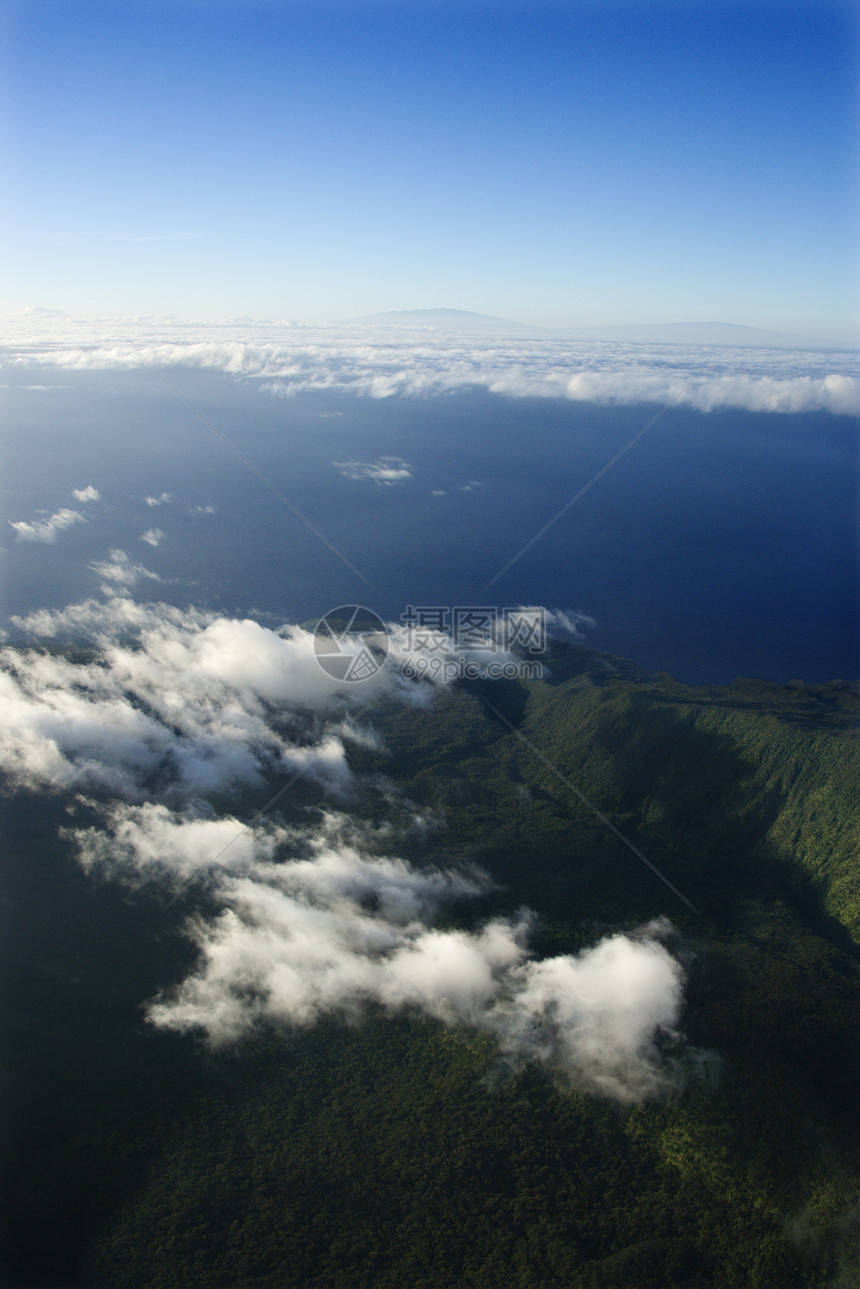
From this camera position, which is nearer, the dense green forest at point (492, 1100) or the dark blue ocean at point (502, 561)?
the dense green forest at point (492, 1100)

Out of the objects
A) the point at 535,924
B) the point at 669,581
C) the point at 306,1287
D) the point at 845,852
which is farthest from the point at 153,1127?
the point at 669,581

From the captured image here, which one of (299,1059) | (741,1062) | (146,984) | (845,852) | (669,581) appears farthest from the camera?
(669,581)

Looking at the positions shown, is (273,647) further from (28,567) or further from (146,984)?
(28,567)

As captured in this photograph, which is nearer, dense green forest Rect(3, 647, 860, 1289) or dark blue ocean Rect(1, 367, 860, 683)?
dense green forest Rect(3, 647, 860, 1289)

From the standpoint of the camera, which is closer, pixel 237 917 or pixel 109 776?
pixel 237 917

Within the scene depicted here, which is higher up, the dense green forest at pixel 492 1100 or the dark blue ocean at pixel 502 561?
the dark blue ocean at pixel 502 561

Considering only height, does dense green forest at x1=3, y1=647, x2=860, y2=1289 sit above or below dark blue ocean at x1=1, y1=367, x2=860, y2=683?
below

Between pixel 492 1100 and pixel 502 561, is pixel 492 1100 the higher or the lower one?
the lower one

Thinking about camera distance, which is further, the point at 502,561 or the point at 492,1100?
the point at 502,561
